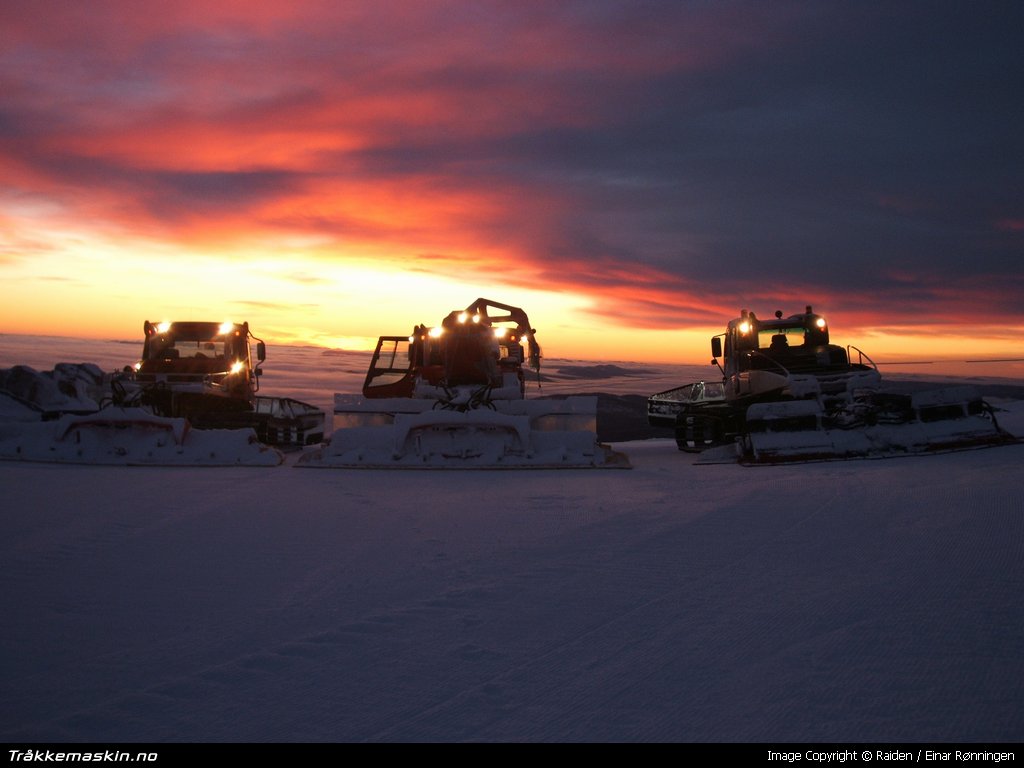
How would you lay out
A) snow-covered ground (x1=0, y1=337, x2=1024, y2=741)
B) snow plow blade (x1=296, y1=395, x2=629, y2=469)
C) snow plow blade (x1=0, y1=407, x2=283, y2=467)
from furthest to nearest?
1. snow plow blade (x1=0, y1=407, x2=283, y2=467)
2. snow plow blade (x1=296, y1=395, x2=629, y2=469)
3. snow-covered ground (x1=0, y1=337, x2=1024, y2=741)

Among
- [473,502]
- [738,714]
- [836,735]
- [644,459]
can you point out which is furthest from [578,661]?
[644,459]

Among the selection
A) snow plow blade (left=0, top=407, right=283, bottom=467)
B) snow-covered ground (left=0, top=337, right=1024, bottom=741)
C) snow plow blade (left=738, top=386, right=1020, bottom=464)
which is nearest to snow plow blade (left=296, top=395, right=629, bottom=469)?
snow plow blade (left=0, top=407, right=283, bottom=467)

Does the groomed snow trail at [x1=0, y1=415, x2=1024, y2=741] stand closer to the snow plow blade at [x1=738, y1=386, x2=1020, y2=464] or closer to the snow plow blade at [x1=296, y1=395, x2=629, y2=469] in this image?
the snow plow blade at [x1=296, y1=395, x2=629, y2=469]

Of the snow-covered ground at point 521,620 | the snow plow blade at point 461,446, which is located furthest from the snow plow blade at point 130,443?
the snow-covered ground at point 521,620

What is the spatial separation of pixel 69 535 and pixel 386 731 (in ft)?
14.8

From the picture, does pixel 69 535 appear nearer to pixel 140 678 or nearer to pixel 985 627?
pixel 140 678

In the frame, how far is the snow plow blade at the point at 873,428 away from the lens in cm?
1110

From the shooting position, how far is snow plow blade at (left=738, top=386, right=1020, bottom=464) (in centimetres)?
1110

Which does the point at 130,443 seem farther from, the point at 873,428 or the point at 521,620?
the point at 873,428

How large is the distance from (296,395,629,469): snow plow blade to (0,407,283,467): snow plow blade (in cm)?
109

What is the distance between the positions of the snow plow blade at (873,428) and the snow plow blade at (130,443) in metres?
6.99

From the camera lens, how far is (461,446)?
11.3 meters

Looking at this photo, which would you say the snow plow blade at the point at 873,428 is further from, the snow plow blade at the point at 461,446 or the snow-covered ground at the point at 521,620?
the snow-covered ground at the point at 521,620

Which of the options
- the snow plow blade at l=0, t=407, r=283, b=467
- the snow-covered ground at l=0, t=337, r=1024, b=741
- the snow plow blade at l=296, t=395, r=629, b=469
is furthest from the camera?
the snow plow blade at l=0, t=407, r=283, b=467
